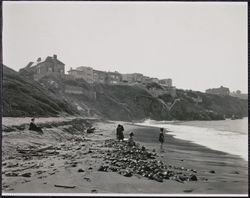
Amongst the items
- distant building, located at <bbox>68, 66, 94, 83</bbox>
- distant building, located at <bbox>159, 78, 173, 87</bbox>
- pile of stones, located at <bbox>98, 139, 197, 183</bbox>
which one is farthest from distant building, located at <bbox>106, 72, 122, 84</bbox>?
pile of stones, located at <bbox>98, 139, 197, 183</bbox>

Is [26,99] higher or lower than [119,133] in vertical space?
higher

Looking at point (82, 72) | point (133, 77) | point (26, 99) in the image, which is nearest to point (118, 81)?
point (133, 77)

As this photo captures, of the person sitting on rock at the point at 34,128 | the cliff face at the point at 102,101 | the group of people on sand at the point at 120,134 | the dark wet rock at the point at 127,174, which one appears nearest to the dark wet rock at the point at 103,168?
the dark wet rock at the point at 127,174

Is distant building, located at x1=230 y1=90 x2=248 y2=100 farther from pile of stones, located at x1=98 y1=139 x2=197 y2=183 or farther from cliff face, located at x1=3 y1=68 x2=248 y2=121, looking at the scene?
pile of stones, located at x1=98 y1=139 x2=197 y2=183

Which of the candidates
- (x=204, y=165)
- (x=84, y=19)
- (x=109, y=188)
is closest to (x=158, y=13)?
(x=84, y=19)

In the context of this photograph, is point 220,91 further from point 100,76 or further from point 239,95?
point 100,76

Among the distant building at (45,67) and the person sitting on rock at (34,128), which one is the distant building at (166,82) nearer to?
the distant building at (45,67)

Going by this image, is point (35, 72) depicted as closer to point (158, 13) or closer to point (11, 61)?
point (11, 61)
